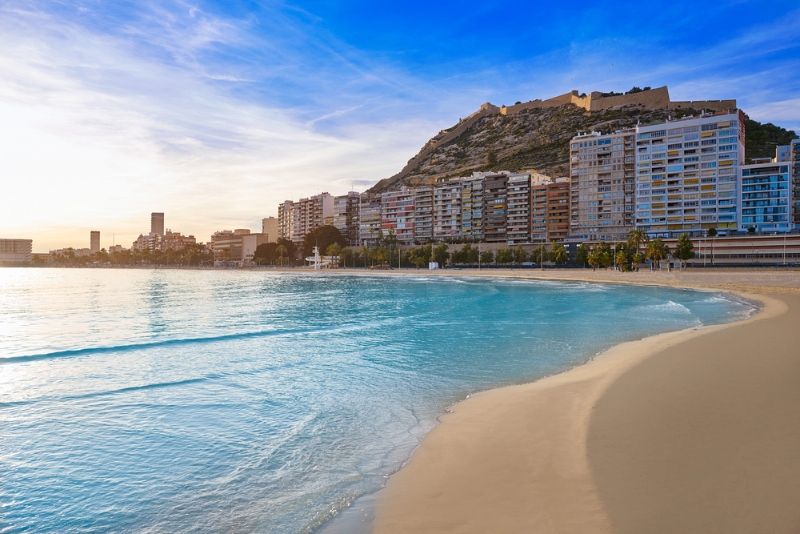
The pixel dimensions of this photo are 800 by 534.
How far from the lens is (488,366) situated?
12914 mm

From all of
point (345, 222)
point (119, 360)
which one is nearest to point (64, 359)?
point (119, 360)

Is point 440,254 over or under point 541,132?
under

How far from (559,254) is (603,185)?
78.2 ft

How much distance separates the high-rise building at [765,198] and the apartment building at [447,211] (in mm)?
64506

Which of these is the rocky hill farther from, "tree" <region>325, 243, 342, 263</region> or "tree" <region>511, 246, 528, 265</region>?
"tree" <region>325, 243, 342, 263</region>

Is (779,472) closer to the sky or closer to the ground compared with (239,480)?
closer to the sky

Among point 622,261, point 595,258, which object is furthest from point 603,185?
point 622,261

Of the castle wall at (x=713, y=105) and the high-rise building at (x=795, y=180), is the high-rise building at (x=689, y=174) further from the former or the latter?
the castle wall at (x=713, y=105)

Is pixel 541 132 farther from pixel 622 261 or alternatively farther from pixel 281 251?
pixel 622 261

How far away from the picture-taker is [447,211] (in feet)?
458

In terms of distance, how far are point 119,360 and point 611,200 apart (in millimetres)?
111454

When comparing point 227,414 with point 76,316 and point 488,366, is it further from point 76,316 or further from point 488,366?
point 76,316

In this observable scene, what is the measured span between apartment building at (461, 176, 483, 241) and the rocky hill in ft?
74.4

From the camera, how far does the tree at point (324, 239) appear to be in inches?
6063
